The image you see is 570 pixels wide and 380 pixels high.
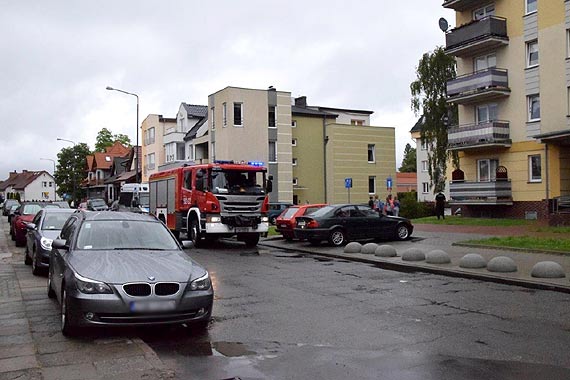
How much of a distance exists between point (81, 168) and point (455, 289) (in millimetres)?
92517

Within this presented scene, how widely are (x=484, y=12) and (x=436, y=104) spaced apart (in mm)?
10066

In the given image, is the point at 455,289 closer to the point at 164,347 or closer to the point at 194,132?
the point at 164,347

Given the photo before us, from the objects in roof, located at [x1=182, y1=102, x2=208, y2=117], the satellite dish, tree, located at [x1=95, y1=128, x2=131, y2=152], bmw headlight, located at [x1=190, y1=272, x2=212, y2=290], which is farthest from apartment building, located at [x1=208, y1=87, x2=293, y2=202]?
tree, located at [x1=95, y1=128, x2=131, y2=152]

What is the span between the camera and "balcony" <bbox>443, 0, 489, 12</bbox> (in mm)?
32844

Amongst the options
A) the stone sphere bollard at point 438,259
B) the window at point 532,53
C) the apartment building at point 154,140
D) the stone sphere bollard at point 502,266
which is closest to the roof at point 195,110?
the apartment building at point 154,140

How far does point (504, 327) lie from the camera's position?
7.64m

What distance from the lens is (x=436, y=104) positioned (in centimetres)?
4228

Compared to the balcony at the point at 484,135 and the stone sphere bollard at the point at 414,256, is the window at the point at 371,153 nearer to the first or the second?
the balcony at the point at 484,135

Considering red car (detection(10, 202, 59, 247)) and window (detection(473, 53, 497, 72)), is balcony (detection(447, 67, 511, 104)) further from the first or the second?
red car (detection(10, 202, 59, 247))

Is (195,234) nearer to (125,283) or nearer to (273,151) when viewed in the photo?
(125,283)

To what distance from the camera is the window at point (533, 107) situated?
1178 inches

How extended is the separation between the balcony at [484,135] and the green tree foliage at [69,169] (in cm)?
7147

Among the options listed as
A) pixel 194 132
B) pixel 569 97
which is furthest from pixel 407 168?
pixel 569 97

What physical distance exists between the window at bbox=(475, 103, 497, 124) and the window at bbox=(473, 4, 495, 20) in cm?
491
